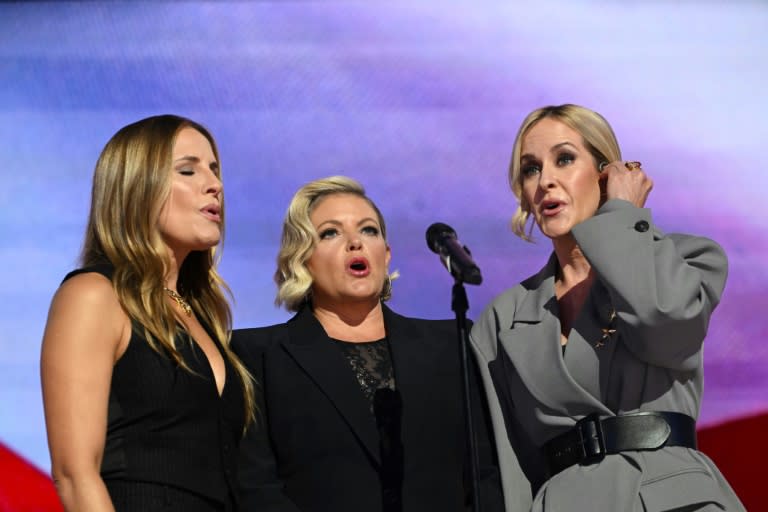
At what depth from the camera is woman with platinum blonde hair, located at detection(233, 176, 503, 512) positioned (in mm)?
3002

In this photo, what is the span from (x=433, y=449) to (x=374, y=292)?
1.72 ft

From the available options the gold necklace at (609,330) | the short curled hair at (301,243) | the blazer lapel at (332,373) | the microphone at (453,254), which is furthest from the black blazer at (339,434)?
the microphone at (453,254)

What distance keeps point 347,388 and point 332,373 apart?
65 mm

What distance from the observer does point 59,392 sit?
2.30 m

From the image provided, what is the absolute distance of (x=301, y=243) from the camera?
3385 millimetres

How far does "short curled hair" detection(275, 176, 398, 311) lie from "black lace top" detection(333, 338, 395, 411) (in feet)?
0.72

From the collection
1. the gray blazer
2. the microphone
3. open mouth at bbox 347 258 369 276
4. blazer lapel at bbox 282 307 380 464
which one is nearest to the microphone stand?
the microphone

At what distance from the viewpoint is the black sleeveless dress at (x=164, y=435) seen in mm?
2391

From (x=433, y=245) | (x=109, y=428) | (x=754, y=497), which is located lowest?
(x=754, y=497)

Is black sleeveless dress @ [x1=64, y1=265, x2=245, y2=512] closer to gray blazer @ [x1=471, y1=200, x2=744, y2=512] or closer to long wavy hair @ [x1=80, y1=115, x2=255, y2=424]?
long wavy hair @ [x1=80, y1=115, x2=255, y2=424]

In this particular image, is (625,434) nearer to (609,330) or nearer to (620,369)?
(620,369)

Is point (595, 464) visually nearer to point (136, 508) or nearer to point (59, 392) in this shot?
point (136, 508)

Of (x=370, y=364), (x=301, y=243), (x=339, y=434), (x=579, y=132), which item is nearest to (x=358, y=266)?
(x=301, y=243)

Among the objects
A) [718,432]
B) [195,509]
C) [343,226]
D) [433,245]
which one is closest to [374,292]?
[343,226]
